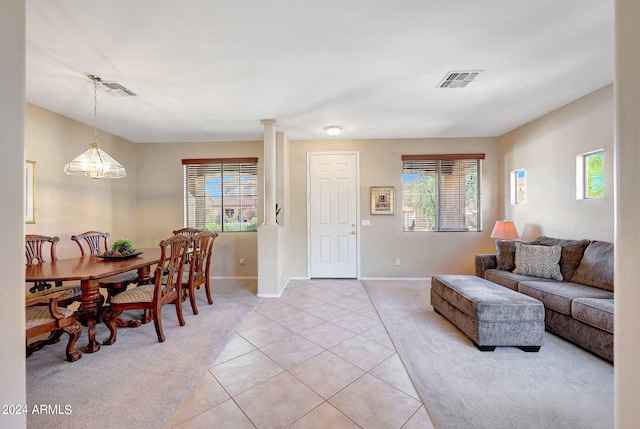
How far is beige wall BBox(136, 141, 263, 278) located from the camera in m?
4.79

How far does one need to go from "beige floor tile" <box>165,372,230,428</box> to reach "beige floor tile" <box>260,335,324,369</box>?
0.50 meters

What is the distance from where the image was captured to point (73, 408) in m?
1.61

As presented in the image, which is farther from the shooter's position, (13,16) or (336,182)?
(336,182)

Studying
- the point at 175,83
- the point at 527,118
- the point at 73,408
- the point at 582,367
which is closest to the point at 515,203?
the point at 527,118

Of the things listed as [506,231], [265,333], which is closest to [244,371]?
[265,333]

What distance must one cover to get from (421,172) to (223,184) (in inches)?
149

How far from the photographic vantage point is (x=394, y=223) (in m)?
4.68

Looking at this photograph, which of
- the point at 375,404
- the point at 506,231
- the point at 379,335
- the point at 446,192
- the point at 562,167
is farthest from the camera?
the point at 446,192

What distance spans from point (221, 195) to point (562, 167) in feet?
17.6

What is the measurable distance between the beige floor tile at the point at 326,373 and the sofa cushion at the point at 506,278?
228cm

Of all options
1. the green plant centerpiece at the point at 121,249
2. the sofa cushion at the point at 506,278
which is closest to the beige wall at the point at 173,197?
the green plant centerpiece at the point at 121,249

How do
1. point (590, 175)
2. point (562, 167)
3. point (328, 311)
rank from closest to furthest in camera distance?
point (590, 175) < point (328, 311) < point (562, 167)

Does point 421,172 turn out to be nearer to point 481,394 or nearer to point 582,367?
point 582,367

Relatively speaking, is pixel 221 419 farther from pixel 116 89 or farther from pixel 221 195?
pixel 221 195
